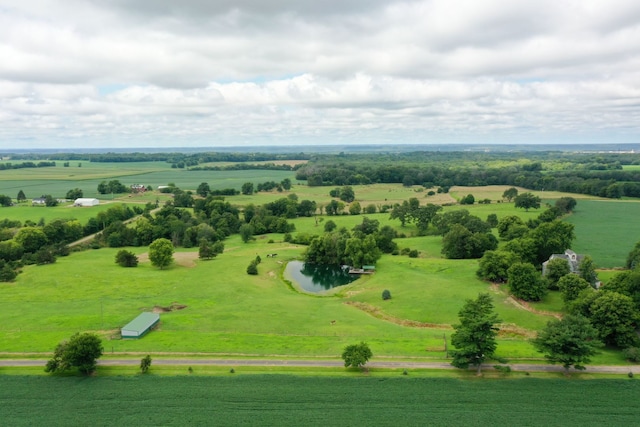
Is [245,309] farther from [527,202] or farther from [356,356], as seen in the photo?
[527,202]

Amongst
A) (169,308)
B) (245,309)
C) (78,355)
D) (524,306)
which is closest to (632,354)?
(524,306)

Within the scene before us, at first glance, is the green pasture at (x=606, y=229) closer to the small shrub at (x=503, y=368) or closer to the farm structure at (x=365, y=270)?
the farm structure at (x=365, y=270)

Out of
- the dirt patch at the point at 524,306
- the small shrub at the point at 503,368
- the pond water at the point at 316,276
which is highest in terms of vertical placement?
the small shrub at the point at 503,368

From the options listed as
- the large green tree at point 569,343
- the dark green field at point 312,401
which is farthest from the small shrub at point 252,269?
the large green tree at point 569,343

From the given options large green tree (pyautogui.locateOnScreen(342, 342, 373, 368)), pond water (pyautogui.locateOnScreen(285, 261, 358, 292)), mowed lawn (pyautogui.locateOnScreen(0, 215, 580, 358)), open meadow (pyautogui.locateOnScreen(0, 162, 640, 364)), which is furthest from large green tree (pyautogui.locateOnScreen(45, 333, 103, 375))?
pond water (pyautogui.locateOnScreen(285, 261, 358, 292))

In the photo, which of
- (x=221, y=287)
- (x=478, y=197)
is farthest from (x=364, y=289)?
(x=478, y=197)
